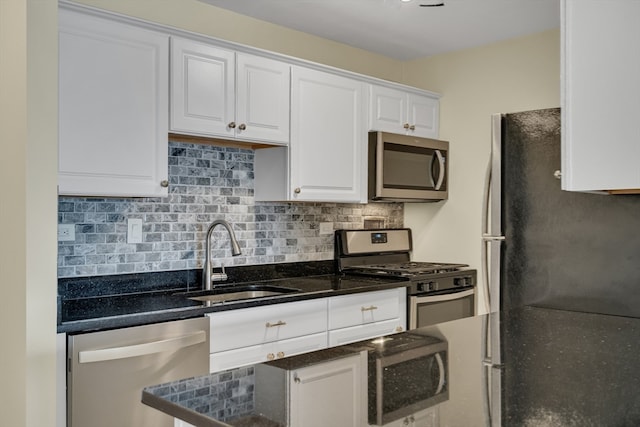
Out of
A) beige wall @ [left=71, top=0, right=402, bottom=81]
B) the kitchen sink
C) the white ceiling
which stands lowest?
the kitchen sink

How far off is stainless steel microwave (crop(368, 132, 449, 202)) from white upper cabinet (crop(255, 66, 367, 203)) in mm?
82

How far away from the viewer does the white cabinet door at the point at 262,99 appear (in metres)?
2.88

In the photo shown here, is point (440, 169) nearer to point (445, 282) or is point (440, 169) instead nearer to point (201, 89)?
point (445, 282)

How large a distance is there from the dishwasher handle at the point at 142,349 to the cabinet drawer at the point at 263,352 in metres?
0.15

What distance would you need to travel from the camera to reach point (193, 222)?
3.03 metres

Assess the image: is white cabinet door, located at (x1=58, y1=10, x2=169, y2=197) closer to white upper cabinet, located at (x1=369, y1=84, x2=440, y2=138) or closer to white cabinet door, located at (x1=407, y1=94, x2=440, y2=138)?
white upper cabinet, located at (x1=369, y1=84, x2=440, y2=138)

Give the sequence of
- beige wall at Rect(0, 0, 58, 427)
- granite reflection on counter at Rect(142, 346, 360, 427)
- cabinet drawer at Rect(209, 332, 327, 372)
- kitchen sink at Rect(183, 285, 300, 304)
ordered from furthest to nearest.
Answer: kitchen sink at Rect(183, 285, 300, 304) → cabinet drawer at Rect(209, 332, 327, 372) → beige wall at Rect(0, 0, 58, 427) → granite reflection on counter at Rect(142, 346, 360, 427)

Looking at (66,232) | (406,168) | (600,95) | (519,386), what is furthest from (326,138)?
(519,386)

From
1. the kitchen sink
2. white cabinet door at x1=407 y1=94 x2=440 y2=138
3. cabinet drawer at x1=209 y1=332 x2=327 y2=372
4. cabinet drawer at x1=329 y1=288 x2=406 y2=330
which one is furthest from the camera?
white cabinet door at x1=407 y1=94 x2=440 y2=138

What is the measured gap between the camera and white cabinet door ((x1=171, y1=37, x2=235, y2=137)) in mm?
2629

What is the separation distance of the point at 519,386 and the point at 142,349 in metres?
1.40

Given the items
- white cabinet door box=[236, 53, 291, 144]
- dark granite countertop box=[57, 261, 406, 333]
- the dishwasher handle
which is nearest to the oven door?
dark granite countertop box=[57, 261, 406, 333]

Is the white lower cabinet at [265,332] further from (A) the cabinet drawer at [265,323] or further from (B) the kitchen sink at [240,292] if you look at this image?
(B) the kitchen sink at [240,292]

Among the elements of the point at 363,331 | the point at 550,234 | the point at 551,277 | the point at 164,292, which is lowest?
the point at 363,331
